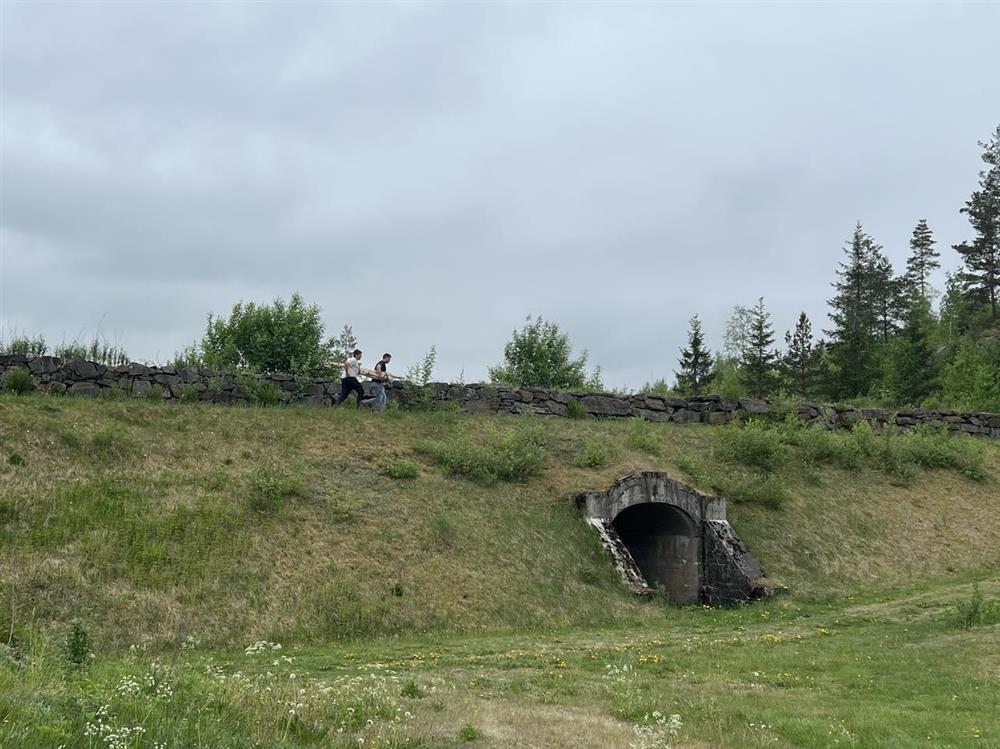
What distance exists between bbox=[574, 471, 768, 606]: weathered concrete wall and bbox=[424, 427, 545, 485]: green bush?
177 cm

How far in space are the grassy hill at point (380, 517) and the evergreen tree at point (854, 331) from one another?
24.3m

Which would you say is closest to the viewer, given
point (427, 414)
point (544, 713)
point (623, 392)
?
point (544, 713)

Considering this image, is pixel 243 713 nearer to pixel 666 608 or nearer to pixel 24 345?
pixel 666 608

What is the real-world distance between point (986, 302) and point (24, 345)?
61.1m

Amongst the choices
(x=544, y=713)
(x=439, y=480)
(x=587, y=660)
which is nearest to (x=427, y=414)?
(x=439, y=480)

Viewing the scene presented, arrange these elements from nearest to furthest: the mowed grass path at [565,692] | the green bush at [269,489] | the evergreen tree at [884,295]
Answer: the mowed grass path at [565,692] → the green bush at [269,489] → the evergreen tree at [884,295]

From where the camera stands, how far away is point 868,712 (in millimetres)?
8695

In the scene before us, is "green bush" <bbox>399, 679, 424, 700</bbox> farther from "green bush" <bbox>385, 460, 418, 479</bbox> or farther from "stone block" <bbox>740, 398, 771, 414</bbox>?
"stone block" <bbox>740, 398, 771, 414</bbox>

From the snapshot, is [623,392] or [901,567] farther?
[623,392]

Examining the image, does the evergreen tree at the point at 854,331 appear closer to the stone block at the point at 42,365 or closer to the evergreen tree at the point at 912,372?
the evergreen tree at the point at 912,372

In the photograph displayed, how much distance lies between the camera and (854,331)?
170 ft

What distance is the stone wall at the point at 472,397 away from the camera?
68.3ft

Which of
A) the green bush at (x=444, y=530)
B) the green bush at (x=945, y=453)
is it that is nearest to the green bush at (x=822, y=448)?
the green bush at (x=945, y=453)

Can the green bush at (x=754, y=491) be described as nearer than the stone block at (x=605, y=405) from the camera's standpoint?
Yes
